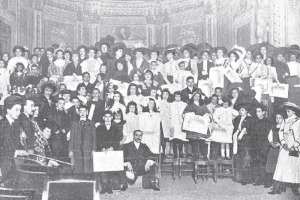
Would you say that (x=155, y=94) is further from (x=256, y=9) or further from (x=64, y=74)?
(x=256, y=9)

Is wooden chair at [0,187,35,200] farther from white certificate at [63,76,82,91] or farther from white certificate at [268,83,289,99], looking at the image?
white certificate at [268,83,289,99]

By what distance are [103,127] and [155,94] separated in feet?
4.03

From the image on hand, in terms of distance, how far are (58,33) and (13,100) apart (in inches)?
202

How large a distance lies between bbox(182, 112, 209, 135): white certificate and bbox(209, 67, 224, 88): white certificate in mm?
1029

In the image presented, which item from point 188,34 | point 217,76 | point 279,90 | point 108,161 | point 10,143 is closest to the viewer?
point 10,143

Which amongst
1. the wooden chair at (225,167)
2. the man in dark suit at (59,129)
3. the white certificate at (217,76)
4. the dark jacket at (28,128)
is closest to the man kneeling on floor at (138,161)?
the man in dark suit at (59,129)

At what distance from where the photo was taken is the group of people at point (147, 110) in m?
6.59

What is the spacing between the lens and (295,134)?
6.48 m

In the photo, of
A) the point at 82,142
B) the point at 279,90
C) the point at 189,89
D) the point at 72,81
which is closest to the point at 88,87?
the point at 72,81

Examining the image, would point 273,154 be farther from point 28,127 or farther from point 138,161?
point 28,127

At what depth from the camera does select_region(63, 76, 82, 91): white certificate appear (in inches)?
317

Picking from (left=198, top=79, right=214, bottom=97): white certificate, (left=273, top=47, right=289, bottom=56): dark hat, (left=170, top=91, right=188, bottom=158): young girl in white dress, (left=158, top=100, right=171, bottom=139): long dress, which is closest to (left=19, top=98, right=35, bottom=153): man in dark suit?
(left=158, top=100, right=171, bottom=139): long dress

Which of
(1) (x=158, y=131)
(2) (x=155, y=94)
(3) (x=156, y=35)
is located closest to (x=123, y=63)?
(2) (x=155, y=94)

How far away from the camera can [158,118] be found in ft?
24.3
